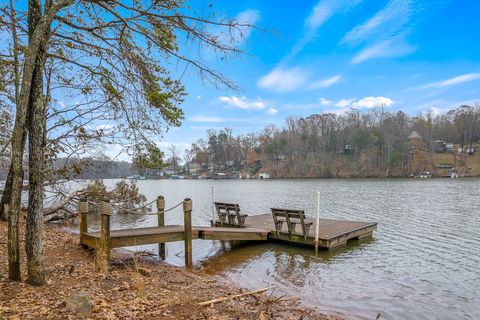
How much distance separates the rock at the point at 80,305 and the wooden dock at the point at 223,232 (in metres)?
3.22

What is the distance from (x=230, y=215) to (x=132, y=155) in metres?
7.42

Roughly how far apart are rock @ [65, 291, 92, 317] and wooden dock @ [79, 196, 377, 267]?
3.22 metres

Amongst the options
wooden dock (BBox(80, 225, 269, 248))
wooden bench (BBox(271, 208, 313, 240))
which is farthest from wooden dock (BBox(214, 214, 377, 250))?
wooden dock (BBox(80, 225, 269, 248))

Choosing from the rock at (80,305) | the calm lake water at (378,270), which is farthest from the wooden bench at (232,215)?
the rock at (80,305)

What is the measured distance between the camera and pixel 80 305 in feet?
12.2

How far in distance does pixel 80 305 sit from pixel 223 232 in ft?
19.7

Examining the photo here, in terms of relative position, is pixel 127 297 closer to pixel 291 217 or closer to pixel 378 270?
pixel 378 270

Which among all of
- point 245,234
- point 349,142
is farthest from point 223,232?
point 349,142

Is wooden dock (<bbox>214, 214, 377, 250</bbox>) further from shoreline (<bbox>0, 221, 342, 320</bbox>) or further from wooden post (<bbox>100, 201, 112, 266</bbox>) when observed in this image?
wooden post (<bbox>100, 201, 112, 266</bbox>)

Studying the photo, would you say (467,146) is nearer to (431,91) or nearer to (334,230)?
(431,91)

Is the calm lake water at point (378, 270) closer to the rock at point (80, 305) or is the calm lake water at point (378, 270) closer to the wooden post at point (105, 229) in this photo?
the wooden post at point (105, 229)

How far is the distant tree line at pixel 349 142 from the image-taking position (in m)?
71.7

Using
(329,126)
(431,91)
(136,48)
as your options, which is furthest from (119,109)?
(329,126)

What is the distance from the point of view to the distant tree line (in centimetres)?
7169
